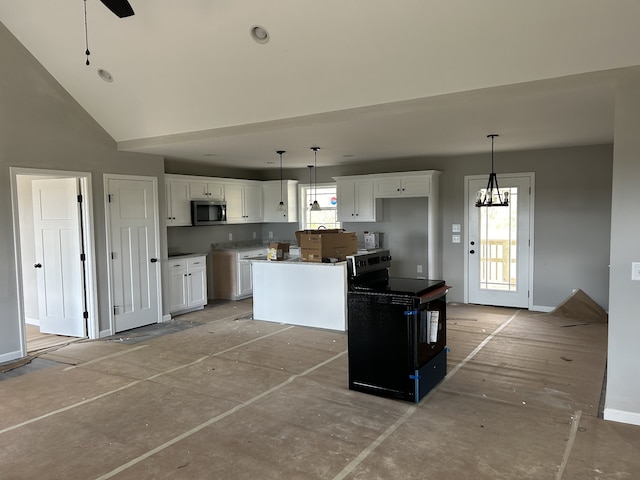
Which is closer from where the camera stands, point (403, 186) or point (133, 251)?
point (133, 251)

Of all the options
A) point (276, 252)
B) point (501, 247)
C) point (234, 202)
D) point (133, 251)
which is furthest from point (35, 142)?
point (501, 247)

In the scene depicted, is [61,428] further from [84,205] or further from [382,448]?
[84,205]

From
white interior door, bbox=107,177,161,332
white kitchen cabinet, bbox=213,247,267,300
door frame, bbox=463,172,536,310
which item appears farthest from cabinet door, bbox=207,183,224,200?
door frame, bbox=463,172,536,310

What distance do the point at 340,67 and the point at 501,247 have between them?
4342mm

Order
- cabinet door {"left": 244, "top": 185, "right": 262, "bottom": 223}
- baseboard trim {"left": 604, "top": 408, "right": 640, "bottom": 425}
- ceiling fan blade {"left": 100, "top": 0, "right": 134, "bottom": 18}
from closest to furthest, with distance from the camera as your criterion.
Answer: ceiling fan blade {"left": 100, "top": 0, "right": 134, "bottom": 18} < baseboard trim {"left": 604, "top": 408, "right": 640, "bottom": 425} < cabinet door {"left": 244, "top": 185, "right": 262, "bottom": 223}

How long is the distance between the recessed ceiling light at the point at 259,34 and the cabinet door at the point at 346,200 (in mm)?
4400

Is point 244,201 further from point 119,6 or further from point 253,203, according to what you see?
point 119,6

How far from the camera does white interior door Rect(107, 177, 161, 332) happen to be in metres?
5.87

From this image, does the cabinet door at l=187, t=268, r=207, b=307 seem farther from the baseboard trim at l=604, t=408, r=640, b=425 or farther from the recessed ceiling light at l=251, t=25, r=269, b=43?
the baseboard trim at l=604, t=408, r=640, b=425

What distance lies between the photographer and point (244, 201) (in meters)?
8.52

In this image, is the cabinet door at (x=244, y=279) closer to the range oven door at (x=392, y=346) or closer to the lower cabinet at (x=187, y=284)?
the lower cabinet at (x=187, y=284)

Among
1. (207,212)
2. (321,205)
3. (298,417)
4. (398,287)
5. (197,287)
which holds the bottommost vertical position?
(298,417)

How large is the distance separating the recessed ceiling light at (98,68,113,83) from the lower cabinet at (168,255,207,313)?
9.03 feet

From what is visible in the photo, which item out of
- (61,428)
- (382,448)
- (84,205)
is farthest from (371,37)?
(84,205)
